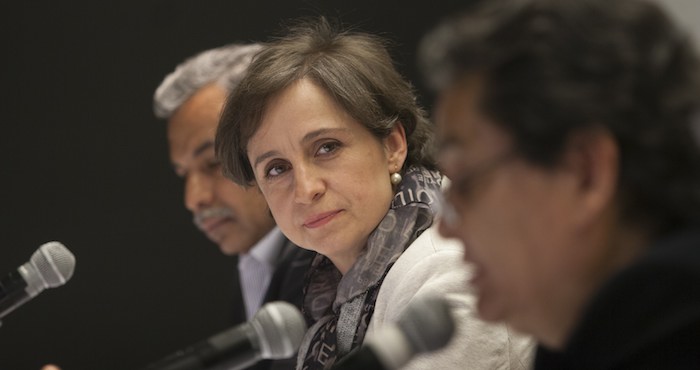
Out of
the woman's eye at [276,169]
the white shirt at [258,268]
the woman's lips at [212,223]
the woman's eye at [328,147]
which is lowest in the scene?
the white shirt at [258,268]

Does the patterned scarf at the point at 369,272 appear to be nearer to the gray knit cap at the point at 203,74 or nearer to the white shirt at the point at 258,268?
the white shirt at the point at 258,268

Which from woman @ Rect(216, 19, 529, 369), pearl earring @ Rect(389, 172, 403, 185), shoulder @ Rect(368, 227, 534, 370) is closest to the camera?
shoulder @ Rect(368, 227, 534, 370)

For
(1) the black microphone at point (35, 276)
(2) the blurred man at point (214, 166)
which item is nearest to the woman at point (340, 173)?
(1) the black microphone at point (35, 276)

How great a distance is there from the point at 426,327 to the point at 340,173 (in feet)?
3.04

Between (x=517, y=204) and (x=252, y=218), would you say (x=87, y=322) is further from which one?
(x=517, y=204)

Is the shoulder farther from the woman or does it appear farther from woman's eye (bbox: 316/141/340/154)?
woman's eye (bbox: 316/141/340/154)

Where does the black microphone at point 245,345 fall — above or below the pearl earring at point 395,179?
above

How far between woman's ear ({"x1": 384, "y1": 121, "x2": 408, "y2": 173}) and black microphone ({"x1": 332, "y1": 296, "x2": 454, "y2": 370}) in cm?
102

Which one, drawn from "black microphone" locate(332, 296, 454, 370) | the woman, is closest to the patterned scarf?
the woman

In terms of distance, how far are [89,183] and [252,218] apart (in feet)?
3.05

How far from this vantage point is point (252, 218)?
3334 mm

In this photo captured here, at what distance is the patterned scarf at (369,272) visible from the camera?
6.99 feet

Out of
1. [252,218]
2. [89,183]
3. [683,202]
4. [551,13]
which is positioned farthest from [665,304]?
[89,183]

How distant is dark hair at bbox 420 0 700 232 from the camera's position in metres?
1.14
